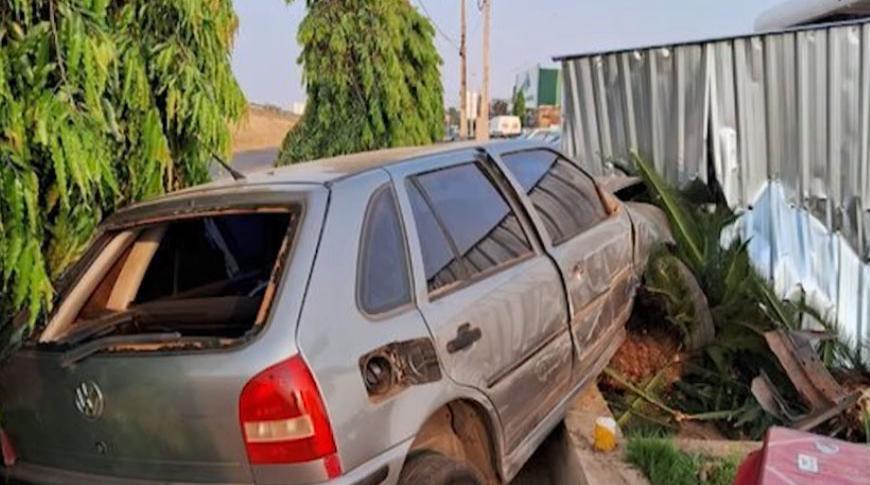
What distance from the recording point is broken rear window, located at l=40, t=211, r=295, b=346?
Answer: 2736 mm

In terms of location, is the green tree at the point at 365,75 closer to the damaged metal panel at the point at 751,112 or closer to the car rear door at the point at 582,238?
the damaged metal panel at the point at 751,112

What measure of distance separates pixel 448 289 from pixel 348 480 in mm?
896

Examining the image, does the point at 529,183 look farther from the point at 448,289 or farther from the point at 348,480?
the point at 348,480

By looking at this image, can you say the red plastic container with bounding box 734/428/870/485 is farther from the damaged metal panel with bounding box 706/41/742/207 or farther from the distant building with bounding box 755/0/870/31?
the distant building with bounding box 755/0/870/31

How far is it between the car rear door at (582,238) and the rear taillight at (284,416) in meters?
1.80

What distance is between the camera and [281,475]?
2248 mm

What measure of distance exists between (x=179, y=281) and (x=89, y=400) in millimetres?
861

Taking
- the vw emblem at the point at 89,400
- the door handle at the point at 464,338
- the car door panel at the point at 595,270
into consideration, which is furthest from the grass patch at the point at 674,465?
the vw emblem at the point at 89,400

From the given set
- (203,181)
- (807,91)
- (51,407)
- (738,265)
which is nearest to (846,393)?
(738,265)

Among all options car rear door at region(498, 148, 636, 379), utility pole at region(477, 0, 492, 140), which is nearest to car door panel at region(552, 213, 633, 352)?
car rear door at region(498, 148, 636, 379)

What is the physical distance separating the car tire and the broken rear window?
2.43 ft

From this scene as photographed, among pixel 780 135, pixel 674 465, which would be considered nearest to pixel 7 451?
pixel 674 465

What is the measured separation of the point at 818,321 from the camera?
5.55 meters

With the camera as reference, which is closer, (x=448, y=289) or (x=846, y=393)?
(x=448, y=289)
